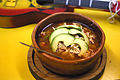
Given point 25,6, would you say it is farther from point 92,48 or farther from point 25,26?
point 92,48

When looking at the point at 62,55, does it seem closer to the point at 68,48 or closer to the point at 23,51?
the point at 68,48

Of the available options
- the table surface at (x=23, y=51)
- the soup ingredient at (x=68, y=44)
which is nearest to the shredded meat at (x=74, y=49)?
the soup ingredient at (x=68, y=44)

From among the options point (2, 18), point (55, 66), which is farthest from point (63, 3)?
point (55, 66)

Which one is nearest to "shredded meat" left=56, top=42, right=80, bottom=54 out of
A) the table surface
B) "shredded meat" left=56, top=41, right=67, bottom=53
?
"shredded meat" left=56, top=41, right=67, bottom=53

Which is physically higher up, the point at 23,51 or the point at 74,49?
the point at 74,49

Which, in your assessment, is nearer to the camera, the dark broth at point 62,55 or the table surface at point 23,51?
the dark broth at point 62,55

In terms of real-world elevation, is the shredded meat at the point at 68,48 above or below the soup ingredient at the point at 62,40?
below

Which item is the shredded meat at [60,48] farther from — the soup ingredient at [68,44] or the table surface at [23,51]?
the table surface at [23,51]

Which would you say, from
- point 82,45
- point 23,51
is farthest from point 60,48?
point 23,51

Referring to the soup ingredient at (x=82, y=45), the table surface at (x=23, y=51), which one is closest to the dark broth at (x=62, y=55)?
the soup ingredient at (x=82, y=45)
